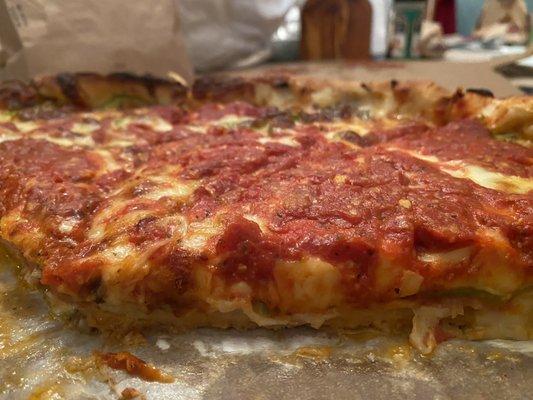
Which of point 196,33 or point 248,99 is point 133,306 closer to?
point 248,99

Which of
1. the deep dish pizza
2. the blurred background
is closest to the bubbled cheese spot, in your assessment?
the deep dish pizza

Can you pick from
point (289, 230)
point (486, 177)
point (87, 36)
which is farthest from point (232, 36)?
point (289, 230)

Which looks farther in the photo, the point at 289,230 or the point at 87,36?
the point at 87,36

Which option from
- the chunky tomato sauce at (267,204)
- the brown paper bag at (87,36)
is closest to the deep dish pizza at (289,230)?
the chunky tomato sauce at (267,204)

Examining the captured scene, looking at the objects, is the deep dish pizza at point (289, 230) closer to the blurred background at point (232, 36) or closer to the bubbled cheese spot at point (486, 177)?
the bubbled cheese spot at point (486, 177)

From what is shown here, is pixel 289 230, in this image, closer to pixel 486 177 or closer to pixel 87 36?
pixel 486 177
